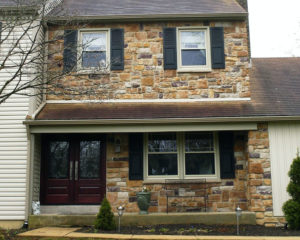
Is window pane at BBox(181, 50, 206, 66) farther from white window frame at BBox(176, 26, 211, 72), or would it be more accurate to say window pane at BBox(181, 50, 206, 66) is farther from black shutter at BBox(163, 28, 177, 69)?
black shutter at BBox(163, 28, 177, 69)

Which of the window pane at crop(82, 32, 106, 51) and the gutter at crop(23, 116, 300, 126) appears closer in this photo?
the gutter at crop(23, 116, 300, 126)

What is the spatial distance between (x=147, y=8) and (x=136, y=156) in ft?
13.8

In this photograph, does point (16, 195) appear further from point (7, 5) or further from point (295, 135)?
point (295, 135)

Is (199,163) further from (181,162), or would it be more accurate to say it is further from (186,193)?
(186,193)

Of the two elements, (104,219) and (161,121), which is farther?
(161,121)

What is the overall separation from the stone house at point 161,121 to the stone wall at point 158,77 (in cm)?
3

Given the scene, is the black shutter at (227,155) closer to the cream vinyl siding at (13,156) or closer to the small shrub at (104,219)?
the small shrub at (104,219)

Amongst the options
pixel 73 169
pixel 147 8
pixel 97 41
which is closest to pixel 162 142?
pixel 73 169

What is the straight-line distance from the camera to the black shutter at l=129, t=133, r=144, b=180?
29.8 feet

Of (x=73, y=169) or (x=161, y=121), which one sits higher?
(x=161, y=121)

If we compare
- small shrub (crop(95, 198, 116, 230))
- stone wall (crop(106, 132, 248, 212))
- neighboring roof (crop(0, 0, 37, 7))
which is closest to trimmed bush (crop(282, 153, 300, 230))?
stone wall (crop(106, 132, 248, 212))

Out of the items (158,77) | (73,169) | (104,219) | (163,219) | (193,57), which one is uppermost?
(193,57)

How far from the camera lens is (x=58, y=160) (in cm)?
932

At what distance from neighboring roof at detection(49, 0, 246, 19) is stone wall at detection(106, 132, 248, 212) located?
3.59 meters
